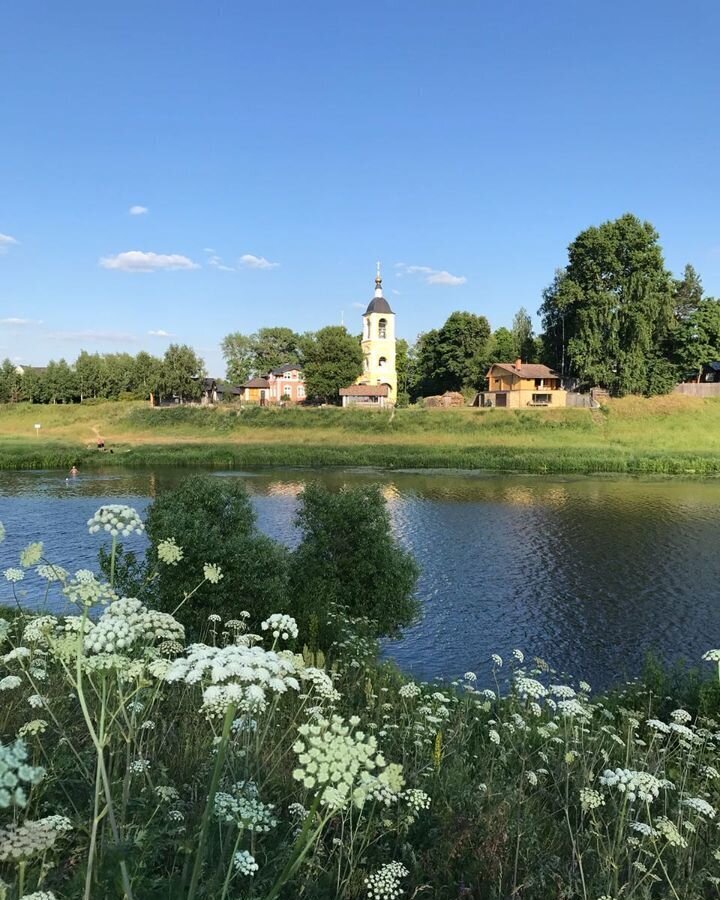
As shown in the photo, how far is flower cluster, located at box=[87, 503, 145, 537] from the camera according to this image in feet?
15.6

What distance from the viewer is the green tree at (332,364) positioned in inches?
3969

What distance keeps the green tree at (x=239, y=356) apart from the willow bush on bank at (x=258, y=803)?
139 meters

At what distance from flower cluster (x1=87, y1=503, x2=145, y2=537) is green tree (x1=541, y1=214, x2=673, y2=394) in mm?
89381

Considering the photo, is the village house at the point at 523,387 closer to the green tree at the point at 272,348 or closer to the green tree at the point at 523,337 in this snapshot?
the green tree at the point at 523,337

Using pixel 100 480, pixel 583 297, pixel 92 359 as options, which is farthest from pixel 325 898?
pixel 92 359

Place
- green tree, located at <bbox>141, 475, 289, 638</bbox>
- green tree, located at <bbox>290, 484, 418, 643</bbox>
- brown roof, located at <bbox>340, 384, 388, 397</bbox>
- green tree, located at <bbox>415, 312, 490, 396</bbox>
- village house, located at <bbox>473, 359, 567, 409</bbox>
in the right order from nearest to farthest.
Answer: green tree, located at <bbox>141, 475, 289, 638</bbox>, green tree, located at <bbox>290, 484, 418, 643</bbox>, village house, located at <bbox>473, 359, 567, 409</bbox>, brown roof, located at <bbox>340, 384, 388, 397</bbox>, green tree, located at <bbox>415, 312, 490, 396</bbox>

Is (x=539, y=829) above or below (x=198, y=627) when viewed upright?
above

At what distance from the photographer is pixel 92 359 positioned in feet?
396

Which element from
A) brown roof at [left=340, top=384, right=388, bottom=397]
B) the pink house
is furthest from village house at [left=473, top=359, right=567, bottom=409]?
the pink house

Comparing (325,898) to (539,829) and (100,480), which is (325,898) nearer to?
(539,829)

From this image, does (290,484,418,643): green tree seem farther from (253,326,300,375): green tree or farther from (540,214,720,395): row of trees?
(253,326,300,375): green tree

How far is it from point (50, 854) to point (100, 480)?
5529 centimetres

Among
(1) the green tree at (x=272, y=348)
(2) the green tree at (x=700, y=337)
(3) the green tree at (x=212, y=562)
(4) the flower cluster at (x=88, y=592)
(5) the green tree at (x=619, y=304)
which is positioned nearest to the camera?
(4) the flower cluster at (x=88, y=592)

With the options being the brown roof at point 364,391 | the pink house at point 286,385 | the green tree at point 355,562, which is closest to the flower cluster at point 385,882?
the green tree at point 355,562
